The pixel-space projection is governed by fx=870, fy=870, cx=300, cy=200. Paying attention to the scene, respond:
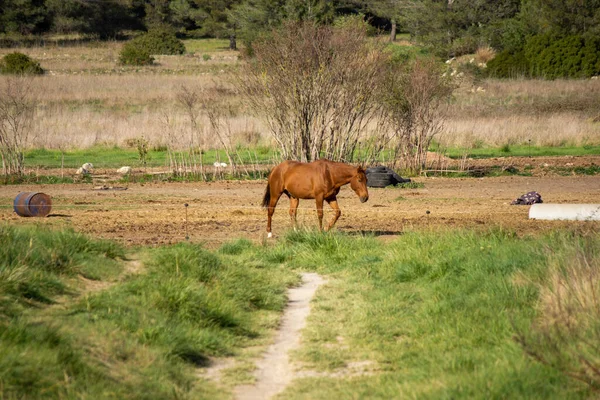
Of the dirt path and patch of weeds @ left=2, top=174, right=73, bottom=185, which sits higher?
patch of weeds @ left=2, top=174, right=73, bottom=185

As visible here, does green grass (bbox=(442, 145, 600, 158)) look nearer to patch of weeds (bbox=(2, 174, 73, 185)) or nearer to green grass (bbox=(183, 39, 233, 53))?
patch of weeds (bbox=(2, 174, 73, 185))

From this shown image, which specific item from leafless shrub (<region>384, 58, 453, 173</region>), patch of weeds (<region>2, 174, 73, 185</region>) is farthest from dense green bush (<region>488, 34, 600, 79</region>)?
patch of weeds (<region>2, 174, 73, 185</region>)

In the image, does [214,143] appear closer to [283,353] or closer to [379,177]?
[379,177]

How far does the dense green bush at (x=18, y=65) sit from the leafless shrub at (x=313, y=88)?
27478mm

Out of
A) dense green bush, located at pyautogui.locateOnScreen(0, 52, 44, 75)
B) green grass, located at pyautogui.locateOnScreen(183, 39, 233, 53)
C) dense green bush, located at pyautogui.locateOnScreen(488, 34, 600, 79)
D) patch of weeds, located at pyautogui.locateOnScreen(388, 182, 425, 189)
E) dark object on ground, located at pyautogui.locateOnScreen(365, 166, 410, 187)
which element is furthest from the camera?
green grass, located at pyautogui.locateOnScreen(183, 39, 233, 53)

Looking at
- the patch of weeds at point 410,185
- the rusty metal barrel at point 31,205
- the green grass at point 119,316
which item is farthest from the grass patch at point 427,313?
the patch of weeds at point 410,185

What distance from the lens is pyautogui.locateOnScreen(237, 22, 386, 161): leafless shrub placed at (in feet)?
75.4

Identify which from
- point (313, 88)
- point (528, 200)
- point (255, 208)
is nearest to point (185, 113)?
point (313, 88)

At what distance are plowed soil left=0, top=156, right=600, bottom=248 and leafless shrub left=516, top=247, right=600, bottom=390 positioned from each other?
15.9 feet

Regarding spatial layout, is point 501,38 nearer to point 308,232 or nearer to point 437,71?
point 437,71

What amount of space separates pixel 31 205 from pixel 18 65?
34.8 m

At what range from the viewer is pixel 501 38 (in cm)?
5969

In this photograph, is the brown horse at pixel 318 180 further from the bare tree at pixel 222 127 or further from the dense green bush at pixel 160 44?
the dense green bush at pixel 160 44

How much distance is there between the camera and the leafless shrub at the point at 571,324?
21.7 ft
